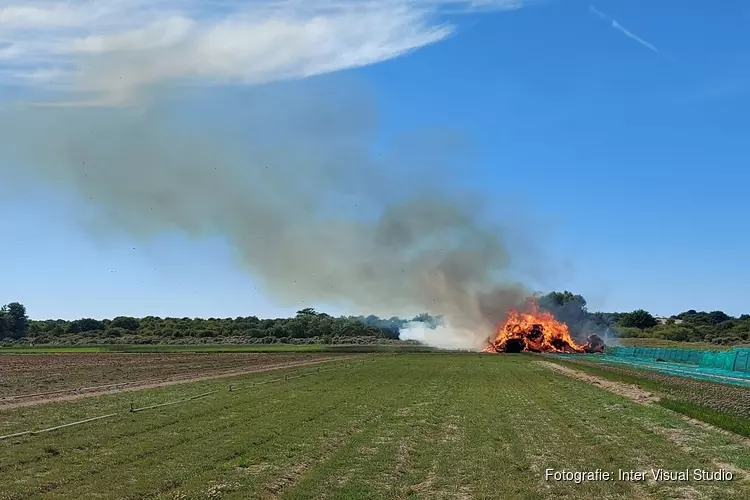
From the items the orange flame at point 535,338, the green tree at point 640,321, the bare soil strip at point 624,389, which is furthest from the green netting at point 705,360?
the green tree at point 640,321

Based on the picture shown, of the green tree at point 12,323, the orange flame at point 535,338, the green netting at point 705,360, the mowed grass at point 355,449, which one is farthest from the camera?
the green tree at point 12,323

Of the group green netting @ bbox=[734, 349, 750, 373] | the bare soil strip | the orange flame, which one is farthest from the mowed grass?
the orange flame

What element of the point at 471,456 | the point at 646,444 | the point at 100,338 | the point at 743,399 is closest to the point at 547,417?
the point at 646,444

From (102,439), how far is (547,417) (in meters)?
16.4

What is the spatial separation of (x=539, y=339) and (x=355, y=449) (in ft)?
333

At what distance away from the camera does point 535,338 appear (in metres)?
116

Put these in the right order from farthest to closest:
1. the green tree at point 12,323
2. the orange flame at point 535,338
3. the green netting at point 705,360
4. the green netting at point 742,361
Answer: the green tree at point 12,323 → the orange flame at point 535,338 → the green netting at point 705,360 → the green netting at point 742,361

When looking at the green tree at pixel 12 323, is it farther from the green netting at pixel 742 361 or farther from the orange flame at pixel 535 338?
the green netting at pixel 742 361

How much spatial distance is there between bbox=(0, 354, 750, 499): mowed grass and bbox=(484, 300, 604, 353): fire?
8340cm

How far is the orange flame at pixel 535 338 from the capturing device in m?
115

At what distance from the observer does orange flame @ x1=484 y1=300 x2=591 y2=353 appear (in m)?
115

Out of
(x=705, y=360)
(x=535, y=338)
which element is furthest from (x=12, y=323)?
(x=705, y=360)

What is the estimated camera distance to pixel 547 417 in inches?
1031

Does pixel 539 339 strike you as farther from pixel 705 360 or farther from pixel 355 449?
pixel 355 449
